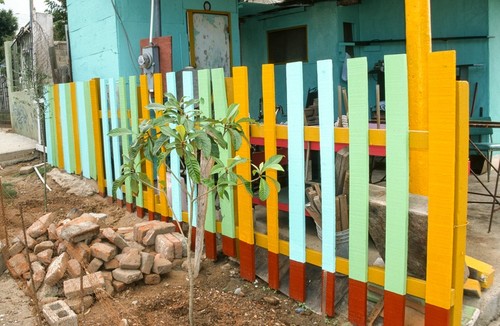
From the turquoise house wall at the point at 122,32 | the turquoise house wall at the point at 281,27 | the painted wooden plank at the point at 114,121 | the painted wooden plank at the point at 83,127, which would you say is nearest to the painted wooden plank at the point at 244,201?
the painted wooden plank at the point at 114,121

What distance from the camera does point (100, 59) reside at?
738 cm

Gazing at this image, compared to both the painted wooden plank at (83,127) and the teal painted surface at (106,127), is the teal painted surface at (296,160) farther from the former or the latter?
the painted wooden plank at (83,127)

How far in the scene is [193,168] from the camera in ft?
8.96

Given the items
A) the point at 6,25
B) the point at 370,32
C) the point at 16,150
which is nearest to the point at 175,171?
the point at 16,150

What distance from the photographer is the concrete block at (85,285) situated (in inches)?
139

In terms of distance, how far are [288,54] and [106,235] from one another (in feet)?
22.9

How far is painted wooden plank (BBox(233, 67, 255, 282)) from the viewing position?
148 inches

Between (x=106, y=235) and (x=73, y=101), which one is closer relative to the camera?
(x=106, y=235)

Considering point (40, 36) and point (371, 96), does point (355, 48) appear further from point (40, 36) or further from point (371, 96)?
point (40, 36)

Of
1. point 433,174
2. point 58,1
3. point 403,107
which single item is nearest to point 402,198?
point 433,174

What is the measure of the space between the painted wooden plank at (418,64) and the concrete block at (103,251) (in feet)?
7.59

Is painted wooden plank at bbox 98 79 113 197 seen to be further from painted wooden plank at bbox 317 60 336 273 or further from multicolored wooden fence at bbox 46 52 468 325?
painted wooden plank at bbox 317 60 336 273

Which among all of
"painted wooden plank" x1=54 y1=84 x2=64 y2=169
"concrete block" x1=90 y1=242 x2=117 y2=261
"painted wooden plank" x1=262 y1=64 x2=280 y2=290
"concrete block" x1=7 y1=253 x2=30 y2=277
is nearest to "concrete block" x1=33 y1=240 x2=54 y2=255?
"concrete block" x1=7 y1=253 x2=30 y2=277

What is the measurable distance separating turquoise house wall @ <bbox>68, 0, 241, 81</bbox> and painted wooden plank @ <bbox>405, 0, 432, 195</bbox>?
4367 mm
